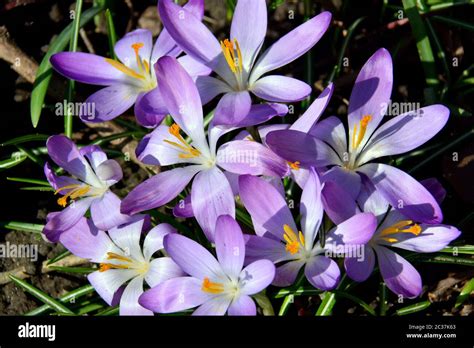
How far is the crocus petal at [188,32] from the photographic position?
1.74 meters

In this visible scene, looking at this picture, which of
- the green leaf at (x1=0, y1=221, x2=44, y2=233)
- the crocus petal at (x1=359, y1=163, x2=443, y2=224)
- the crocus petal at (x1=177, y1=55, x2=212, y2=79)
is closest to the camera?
the crocus petal at (x1=359, y1=163, x2=443, y2=224)

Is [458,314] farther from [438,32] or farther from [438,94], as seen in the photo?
[438,32]

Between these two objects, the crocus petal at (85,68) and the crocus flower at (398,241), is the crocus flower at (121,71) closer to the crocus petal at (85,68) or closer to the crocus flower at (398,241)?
the crocus petal at (85,68)

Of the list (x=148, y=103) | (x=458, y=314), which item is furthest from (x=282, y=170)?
(x=458, y=314)

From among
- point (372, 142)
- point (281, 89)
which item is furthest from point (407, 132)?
point (281, 89)

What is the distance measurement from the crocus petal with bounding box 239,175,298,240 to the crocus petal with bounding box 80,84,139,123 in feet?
1.47

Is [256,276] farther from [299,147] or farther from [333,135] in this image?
[333,135]

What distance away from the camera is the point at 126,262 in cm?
177

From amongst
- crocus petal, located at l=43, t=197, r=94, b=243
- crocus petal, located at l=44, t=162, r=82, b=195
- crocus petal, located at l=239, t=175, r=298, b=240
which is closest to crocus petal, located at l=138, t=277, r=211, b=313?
crocus petal, located at l=239, t=175, r=298, b=240

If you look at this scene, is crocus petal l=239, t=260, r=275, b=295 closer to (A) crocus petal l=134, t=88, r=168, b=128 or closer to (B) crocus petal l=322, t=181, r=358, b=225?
(B) crocus petal l=322, t=181, r=358, b=225

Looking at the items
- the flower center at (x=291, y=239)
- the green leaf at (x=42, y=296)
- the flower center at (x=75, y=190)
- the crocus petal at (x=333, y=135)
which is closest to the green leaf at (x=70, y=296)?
the green leaf at (x=42, y=296)

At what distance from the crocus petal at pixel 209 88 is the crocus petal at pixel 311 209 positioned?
35cm

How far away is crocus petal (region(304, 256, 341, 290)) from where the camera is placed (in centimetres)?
149

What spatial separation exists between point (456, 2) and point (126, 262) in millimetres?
1329
